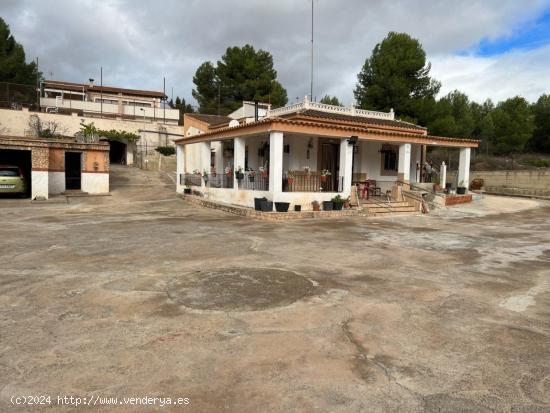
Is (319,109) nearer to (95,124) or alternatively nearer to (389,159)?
(389,159)

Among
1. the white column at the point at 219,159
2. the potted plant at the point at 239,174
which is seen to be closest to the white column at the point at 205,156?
the white column at the point at 219,159

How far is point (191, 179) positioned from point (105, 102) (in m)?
33.6

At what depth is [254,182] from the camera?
16953 millimetres

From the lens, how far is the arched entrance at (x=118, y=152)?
35844 mm

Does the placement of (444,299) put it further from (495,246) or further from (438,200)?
(438,200)

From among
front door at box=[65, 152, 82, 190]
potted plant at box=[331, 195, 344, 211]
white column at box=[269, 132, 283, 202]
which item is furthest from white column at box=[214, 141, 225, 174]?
potted plant at box=[331, 195, 344, 211]

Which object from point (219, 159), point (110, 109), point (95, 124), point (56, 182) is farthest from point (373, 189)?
point (110, 109)

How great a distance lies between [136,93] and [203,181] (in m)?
38.5

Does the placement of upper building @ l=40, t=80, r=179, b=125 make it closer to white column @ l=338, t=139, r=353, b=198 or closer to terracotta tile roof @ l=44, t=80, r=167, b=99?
terracotta tile roof @ l=44, t=80, r=167, b=99

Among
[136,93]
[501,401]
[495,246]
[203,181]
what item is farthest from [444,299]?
[136,93]

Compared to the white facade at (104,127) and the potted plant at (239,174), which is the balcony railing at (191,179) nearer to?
the potted plant at (239,174)

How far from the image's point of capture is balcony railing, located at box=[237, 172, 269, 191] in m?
16.4

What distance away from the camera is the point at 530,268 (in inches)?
279

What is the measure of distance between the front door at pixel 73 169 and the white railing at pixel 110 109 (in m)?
22.1
